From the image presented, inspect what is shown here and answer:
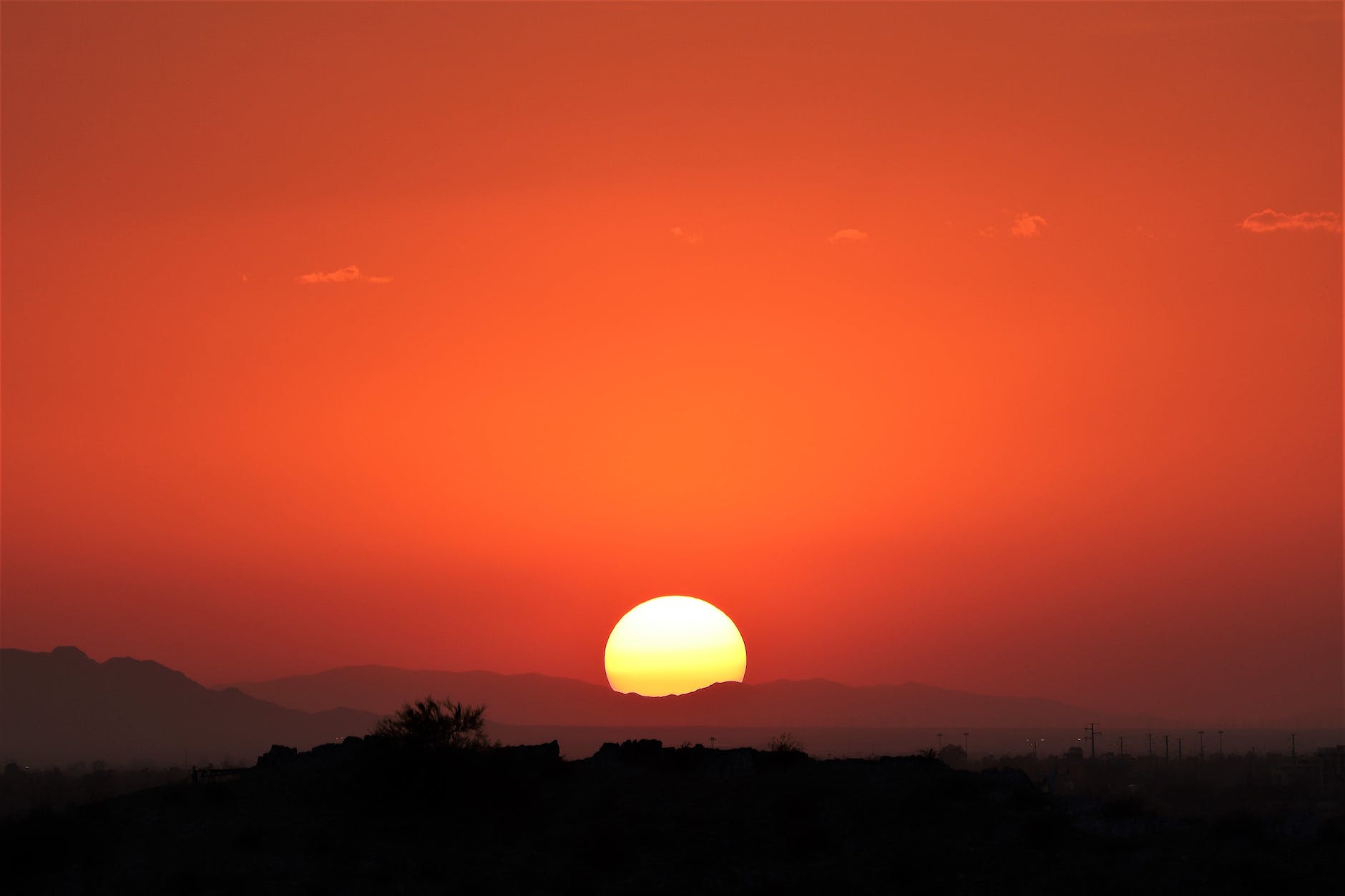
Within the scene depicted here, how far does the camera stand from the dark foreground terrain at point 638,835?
33406 mm

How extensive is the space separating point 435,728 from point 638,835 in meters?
7.12

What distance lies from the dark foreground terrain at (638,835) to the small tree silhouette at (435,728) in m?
0.52

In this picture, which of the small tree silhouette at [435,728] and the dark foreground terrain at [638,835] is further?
the small tree silhouette at [435,728]

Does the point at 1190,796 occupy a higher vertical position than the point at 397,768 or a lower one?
lower

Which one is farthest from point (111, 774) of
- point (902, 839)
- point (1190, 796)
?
point (902, 839)

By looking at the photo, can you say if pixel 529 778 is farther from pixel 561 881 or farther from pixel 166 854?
pixel 166 854

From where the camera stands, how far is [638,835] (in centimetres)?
3575

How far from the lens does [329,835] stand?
35.9m

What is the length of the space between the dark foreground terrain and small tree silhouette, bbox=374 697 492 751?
52 cm

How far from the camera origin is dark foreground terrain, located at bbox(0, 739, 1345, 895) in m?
33.4

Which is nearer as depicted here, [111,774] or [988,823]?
[988,823]

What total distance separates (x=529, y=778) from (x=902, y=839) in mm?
10266

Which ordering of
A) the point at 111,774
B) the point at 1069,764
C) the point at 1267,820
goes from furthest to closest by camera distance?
the point at 1069,764 < the point at 111,774 < the point at 1267,820

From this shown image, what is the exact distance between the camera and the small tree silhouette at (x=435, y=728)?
39312 millimetres
